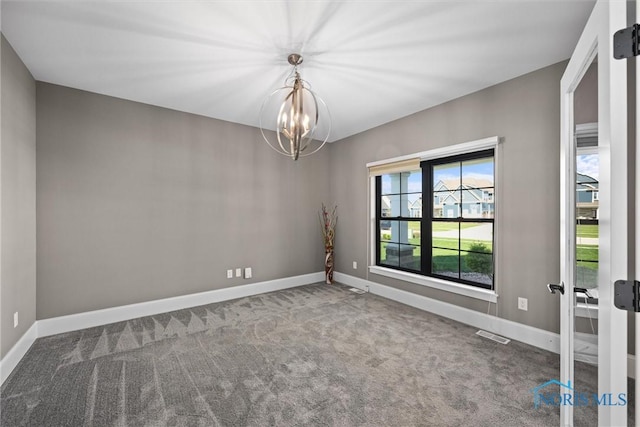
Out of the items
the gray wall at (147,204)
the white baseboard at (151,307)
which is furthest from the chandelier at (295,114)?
the white baseboard at (151,307)

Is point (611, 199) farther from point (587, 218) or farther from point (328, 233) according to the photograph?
point (328, 233)

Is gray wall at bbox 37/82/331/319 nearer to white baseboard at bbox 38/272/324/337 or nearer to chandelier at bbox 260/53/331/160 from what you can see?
white baseboard at bbox 38/272/324/337

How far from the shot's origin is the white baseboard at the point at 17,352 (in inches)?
81.1

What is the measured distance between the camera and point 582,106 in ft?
4.56

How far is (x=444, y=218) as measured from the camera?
3467 mm

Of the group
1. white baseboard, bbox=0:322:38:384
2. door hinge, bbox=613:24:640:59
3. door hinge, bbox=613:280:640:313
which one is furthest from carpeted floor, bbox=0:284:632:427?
door hinge, bbox=613:24:640:59

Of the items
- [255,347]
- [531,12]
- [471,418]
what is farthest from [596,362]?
[255,347]

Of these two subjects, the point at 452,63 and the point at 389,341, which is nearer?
the point at 452,63

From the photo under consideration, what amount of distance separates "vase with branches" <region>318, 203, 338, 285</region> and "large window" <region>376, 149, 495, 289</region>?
0.90 metres

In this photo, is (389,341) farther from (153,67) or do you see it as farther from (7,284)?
(153,67)

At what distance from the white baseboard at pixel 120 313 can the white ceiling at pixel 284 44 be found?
8.11 feet

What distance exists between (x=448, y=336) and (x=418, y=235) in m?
1.43

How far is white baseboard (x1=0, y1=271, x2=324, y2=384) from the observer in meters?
2.32

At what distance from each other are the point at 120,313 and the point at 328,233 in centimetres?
310
